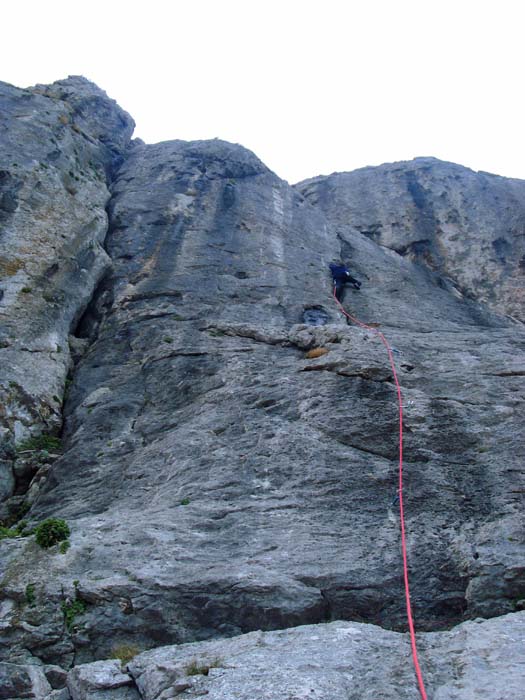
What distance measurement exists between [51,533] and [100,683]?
3584 mm

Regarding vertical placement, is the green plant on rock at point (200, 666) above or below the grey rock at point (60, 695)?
above

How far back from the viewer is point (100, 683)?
848cm

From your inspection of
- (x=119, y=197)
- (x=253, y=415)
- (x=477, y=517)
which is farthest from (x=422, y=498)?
(x=119, y=197)

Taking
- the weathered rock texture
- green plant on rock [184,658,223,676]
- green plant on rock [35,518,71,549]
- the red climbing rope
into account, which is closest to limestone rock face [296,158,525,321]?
the weathered rock texture

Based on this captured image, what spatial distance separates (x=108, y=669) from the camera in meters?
8.80

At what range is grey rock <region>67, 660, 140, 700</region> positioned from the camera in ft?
27.5

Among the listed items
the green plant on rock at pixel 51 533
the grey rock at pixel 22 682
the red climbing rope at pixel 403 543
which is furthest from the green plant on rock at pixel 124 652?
the red climbing rope at pixel 403 543

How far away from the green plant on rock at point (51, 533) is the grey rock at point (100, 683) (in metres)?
2.91

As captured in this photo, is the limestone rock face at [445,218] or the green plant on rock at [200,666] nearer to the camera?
the green plant on rock at [200,666]

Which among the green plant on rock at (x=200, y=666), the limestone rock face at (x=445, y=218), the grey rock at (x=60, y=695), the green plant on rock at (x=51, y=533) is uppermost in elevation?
the limestone rock face at (x=445, y=218)

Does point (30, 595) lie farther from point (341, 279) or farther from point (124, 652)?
point (341, 279)

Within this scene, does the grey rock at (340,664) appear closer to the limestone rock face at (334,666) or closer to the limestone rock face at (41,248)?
the limestone rock face at (334,666)

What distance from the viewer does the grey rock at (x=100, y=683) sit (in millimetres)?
8375

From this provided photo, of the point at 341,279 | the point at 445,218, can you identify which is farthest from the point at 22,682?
the point at 445,218
